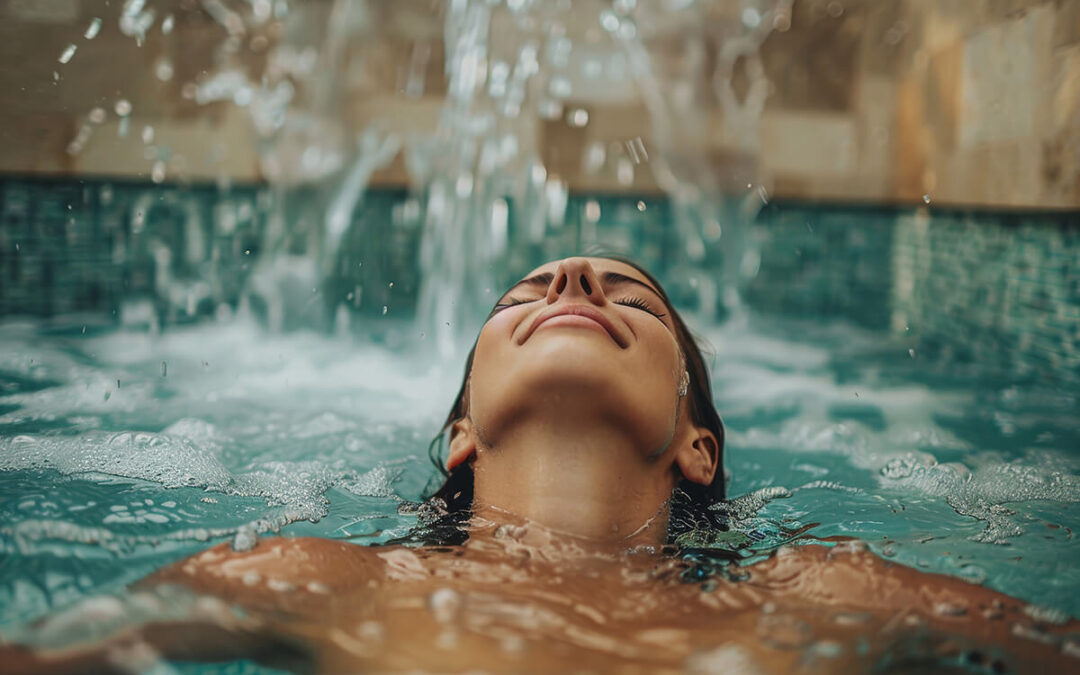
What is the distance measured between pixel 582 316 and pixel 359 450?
1262 millimetres

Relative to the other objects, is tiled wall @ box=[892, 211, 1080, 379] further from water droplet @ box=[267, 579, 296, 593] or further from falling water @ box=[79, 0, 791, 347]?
water droplet @ box=[267, 579, 296, 593]

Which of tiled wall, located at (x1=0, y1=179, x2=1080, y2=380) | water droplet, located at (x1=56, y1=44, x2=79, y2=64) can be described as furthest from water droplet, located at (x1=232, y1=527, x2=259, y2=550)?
water droplet, located at (x1=56, y1=44, x2=79, y2=64)

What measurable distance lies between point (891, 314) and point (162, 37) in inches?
171

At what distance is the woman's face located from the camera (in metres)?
1.41

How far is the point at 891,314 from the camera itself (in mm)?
4883

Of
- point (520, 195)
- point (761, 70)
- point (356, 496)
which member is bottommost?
point (356, 496)

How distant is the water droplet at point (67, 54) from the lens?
436cm

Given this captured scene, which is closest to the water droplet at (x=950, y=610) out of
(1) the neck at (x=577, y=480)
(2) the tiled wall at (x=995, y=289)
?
(1) the neck at (x=577, y=480)

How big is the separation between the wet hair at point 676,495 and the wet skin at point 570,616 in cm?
18

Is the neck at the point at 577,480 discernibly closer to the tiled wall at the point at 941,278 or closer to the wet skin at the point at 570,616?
the wet skin at the point at 570,616

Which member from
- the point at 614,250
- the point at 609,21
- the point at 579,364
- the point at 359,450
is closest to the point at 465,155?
the point at 609,21

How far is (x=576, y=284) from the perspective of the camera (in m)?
1.54

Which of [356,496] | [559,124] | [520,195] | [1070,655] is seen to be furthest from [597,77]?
[1070,655]

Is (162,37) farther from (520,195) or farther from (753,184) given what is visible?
(753,184)
